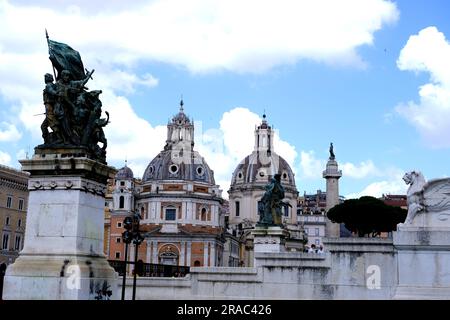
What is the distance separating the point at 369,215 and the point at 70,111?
6685 cm

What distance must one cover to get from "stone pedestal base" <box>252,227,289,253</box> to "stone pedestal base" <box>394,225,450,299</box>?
1170 cm

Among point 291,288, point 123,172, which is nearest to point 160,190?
point 123,172

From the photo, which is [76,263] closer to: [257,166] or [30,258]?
[30,258]

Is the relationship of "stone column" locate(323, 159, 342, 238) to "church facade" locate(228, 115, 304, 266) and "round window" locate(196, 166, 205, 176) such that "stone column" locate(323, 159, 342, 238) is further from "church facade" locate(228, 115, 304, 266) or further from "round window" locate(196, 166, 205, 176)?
"church facade" locate(228, 115, 304, 266)

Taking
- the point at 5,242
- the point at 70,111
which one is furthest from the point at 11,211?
the point at 70,111

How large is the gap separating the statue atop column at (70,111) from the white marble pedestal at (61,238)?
21.2 inches

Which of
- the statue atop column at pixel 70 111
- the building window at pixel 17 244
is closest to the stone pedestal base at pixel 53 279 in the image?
the statue atop column at pixel 70 111

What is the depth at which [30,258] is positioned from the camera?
1434cm

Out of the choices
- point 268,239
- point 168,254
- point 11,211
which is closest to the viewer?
point 268,239

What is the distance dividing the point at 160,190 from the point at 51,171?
307 ft

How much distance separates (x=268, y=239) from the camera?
30375 millimetres

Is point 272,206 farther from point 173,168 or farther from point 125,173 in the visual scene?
point 125,173

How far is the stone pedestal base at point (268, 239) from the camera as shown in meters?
30.2

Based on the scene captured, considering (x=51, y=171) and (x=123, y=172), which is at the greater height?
(x=123, y=172)
